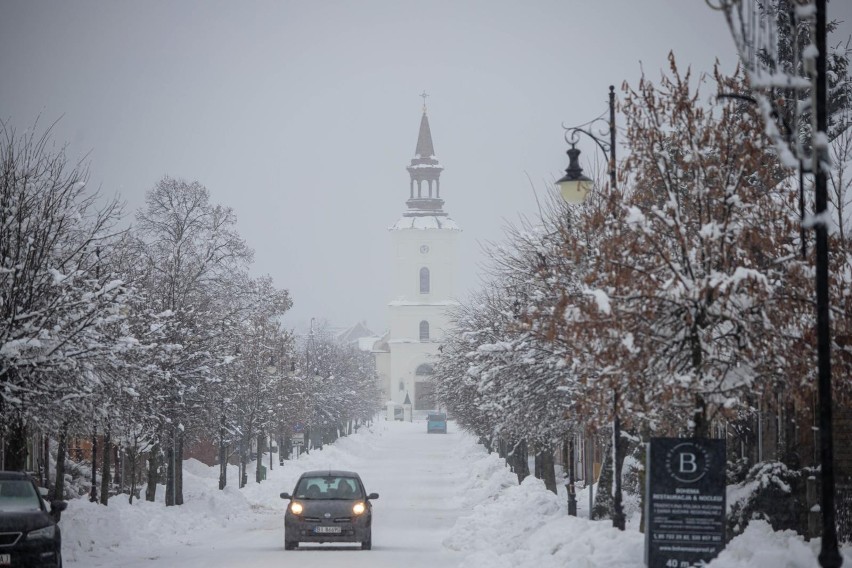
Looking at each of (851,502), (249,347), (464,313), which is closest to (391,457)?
(464,313)

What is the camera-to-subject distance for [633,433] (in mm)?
25031

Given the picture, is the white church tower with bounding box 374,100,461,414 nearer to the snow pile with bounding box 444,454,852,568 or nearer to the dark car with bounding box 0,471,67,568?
the snow pile with bounding box 444,454,852,568

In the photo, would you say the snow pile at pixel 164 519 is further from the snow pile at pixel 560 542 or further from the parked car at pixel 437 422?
the parked car at pixel 437 422

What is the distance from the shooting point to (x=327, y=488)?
2398 centimetres

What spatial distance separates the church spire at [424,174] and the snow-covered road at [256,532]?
99.2 metres

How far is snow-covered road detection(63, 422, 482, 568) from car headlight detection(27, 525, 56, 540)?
3363 millimetres

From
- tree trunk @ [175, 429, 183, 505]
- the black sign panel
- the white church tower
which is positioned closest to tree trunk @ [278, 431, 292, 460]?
tree trunk @ [175, 429, 183, 505]

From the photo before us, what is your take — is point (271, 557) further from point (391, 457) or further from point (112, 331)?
point (391, 457)

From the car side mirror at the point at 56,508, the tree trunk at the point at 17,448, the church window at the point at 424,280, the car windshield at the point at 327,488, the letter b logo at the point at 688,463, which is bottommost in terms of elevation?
the car windshield at the point at 327,488

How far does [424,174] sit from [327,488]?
422 ft

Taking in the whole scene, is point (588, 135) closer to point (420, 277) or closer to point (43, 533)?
point (43, 533)

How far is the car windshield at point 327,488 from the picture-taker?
78.2 ft

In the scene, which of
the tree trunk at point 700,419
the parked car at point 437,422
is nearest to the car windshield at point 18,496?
the tree trunk at point 700,419

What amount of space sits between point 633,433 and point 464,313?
1104 inches
